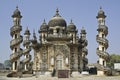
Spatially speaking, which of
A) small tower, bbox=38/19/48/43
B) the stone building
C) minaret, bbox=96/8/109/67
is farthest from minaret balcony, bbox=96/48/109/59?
small tower, bbox=38/19/48/43

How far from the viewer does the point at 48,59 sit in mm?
39906

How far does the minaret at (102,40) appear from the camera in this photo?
4028 centimetres

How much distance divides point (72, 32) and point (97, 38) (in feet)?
12.9

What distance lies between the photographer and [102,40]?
40625mm

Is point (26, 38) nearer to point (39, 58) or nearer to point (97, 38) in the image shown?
point (39, 58)

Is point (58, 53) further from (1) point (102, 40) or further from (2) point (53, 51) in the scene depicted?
(1) point (102, 40)

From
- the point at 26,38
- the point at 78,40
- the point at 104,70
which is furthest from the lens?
A: the point at 26,38

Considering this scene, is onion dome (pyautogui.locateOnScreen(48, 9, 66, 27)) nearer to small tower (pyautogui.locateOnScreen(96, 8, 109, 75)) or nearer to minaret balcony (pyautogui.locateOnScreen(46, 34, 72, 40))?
minaret balcony (pyautogui.locateOnScreen(46, 34, 72, 40))

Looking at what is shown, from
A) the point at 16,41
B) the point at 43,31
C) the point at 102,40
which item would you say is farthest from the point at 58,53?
the point at 102,40

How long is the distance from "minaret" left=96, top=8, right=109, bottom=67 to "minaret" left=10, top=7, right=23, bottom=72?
1185cm

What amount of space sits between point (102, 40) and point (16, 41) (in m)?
12.9

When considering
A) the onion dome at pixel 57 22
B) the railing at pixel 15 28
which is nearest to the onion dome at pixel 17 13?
the railing at pixel 15 28

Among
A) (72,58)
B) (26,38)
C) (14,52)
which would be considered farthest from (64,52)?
(26,38)

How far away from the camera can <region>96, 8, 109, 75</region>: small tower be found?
4028 cm
